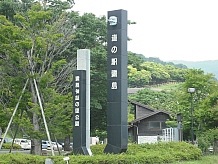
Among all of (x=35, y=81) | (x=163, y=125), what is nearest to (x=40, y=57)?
(x=35, y=81)

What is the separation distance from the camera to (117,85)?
1795 cm

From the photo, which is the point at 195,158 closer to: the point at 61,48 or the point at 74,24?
the point at 61,48

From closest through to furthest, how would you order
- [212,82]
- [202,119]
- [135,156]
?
[135,156] → [202,119] → [212,82]

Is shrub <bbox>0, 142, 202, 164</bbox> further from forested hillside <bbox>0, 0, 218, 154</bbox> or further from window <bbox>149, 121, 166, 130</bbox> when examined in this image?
window <bbox>149, 121, 166, 130</bbox>

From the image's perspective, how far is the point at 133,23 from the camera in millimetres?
33500

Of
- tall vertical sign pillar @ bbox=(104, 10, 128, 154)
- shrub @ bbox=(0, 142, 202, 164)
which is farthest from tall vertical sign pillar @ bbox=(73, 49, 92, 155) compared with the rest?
tall vertical sign pillar @ bbox=(104, 10, 128, 154)

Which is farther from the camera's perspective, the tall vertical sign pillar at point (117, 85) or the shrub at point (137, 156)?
the tall vertical sign pillar at point (117, 85)

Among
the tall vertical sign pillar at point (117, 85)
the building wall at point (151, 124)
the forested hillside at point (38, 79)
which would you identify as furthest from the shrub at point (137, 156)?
the building wall at point (151, 124)

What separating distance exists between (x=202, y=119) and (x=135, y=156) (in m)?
12.8

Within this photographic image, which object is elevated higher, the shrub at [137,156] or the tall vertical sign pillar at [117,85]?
the tall vertical sign pillar at [117,85]

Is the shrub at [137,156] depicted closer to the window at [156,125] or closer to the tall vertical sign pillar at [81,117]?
the tall vertical sign pillar at [81,117]

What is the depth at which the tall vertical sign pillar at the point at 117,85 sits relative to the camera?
1788cm

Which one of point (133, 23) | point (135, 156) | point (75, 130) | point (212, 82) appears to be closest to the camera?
point (135, 156)

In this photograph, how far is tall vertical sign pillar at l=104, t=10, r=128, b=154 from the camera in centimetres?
1788
